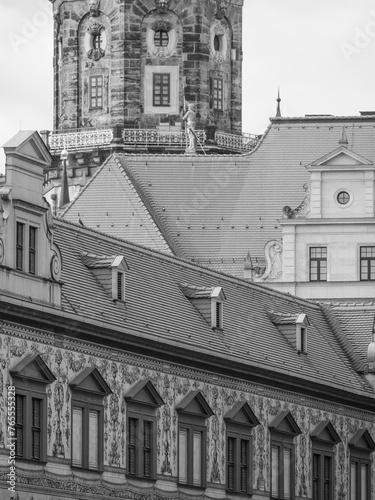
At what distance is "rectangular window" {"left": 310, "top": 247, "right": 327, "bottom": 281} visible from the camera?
91812mm

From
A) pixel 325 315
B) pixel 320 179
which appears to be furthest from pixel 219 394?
pixel 320 179

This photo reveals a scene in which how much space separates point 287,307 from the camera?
76.1 m

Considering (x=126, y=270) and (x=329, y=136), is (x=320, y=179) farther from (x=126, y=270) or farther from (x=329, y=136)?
(x=126, y=270)

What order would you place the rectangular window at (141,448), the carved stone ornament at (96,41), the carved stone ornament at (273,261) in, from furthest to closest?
the carved stone ornament at (96,41) → the carved stone ornament at (273,261) → the rectangular window at (141,448)

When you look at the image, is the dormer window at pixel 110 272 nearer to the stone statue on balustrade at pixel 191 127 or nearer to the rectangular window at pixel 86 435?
the rectangular window at pixel 86 435

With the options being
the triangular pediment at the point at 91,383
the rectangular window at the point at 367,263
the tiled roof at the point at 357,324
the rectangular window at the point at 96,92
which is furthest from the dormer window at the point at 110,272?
the rectangular window at the point at 96,92

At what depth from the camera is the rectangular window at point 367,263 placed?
91875 millimetres

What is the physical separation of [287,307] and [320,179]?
52.6ft

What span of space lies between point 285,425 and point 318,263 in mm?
22587

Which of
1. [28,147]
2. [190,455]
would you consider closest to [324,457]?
[190,455]

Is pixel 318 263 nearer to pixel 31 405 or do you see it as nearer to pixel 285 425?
pixel 285 425

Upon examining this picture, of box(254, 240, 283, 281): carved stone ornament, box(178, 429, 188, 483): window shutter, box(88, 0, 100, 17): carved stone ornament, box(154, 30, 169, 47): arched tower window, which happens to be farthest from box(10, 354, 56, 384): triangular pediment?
box(88, 0, 100, 17): carved stone ornament

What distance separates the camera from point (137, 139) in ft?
383

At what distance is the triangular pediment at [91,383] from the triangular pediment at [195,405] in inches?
165
